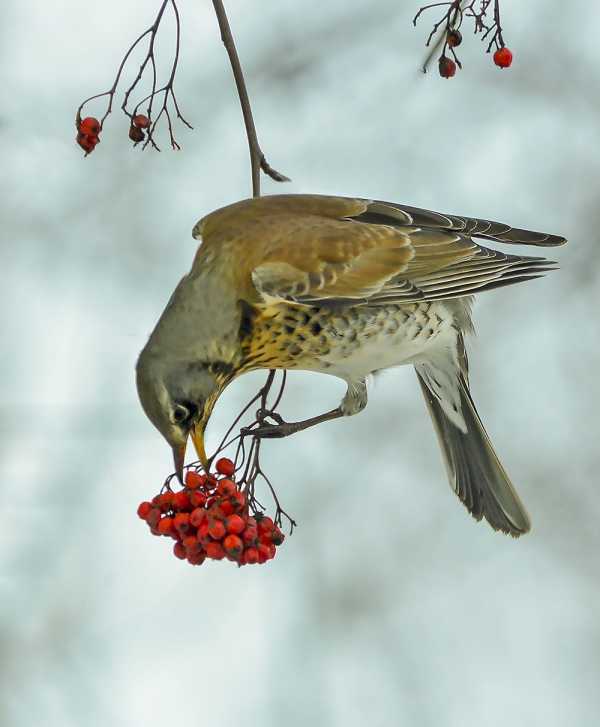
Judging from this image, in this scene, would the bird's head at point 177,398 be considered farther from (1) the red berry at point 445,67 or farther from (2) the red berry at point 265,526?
(1) the red berry at point 445,67

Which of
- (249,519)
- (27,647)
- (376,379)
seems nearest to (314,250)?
(376,379)

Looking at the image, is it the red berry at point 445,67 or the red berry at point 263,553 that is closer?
the red berry at point 263,553

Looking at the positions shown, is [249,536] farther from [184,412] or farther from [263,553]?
[184,412]

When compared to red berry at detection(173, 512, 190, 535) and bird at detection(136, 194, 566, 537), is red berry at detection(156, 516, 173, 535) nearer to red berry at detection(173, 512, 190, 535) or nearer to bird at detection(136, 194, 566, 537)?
red berry at detection(173, 512, 190, 535)

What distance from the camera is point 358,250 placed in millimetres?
2939

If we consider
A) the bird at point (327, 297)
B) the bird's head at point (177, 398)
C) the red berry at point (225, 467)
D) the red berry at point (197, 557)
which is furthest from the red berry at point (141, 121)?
the red berry at point (197, 557)

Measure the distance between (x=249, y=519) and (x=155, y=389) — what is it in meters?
0.41

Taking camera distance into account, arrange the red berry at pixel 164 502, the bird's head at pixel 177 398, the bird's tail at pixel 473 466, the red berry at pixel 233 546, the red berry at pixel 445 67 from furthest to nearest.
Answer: the bird's tail at pixel 473 466, the red berry at pixel 445 67, the bird's head at pixel 177 398, the red berry at pixel 164 502, the red berry at pixel 233 546

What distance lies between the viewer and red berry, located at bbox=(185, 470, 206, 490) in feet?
7.55

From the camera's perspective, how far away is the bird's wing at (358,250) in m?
2.83

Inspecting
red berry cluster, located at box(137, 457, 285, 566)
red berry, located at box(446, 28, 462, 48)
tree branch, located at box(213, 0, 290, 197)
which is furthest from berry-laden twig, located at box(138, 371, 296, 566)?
red berry, located at box(446, 28, 462, 48)

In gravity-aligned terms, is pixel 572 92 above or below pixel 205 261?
above

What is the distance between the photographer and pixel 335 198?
3.07 metres

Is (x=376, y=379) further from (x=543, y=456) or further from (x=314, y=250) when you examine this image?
(x=543, y=456)
